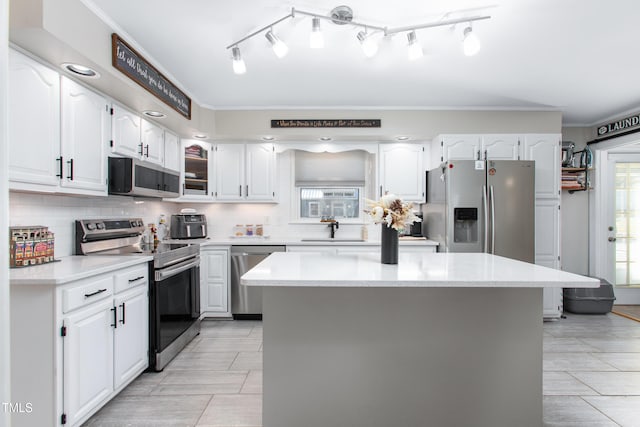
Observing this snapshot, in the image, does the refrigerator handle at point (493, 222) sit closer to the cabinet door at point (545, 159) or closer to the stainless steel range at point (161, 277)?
the cabinet door at point (545, 159)

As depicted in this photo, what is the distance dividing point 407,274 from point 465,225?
2.40 meters

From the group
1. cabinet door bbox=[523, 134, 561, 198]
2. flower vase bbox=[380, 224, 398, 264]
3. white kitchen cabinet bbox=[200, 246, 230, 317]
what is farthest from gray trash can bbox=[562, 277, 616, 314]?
white kitchen cabinet bbox=[200, 246, 230, 317]

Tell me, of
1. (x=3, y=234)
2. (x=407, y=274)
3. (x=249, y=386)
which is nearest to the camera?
(x=3, y=234)

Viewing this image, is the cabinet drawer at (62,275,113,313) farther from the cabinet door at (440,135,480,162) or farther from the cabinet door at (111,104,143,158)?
the cabinet door at (440,135,480,162)

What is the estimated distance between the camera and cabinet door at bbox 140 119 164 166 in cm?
327

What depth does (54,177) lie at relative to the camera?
2.16 meters

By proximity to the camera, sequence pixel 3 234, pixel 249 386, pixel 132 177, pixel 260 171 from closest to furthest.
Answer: pixel 3 234, pixel 249 386, pixel 132 177, pixel 260 171

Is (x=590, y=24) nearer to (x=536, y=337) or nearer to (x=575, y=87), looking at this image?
(x=575, y=87)

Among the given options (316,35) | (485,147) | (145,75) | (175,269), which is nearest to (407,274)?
(316,35)

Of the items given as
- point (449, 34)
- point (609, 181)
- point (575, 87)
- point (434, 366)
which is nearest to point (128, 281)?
point (434, 366)

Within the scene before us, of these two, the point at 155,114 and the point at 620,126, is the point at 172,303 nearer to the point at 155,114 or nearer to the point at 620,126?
the point at 155,114

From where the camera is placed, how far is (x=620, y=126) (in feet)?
14.1

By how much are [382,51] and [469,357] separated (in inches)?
89.9

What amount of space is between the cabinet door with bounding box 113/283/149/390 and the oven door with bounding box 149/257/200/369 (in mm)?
57
